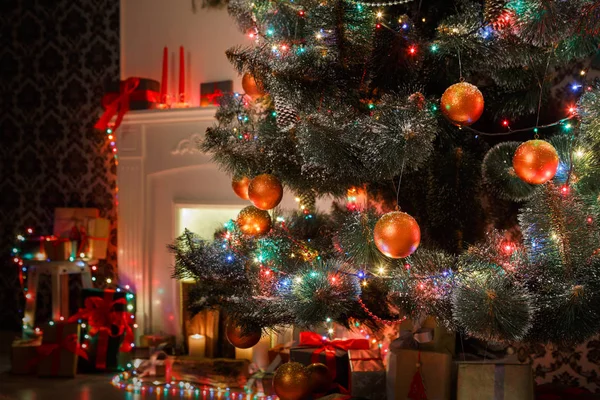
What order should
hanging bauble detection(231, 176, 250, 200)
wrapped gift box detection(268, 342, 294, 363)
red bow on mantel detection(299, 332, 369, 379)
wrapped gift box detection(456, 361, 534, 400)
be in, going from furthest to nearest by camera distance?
wrapped gift box detection(268, 342, 294, 363), red bow on mantel detection(299, 332, 369, 379), hanging bauble detection(231, 176, 250, 200), wrapped gift box detection(456, 361, 534, 400)

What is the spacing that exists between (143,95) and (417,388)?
1.94m

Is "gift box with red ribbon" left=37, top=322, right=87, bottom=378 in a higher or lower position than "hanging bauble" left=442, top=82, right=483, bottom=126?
lower

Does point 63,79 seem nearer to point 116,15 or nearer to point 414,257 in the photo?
point 116,15

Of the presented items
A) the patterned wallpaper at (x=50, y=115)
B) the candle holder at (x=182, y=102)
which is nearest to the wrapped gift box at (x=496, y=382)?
the candle holder at (x=182, y=102)

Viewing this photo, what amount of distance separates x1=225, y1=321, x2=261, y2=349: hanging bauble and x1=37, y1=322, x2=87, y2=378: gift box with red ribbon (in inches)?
46.2

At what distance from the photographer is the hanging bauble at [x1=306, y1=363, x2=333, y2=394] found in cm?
189

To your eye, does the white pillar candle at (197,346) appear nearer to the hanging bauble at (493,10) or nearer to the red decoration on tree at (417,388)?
the red decoration on tree at (417,388)

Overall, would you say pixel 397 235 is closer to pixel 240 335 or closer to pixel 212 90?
pixel 240 335

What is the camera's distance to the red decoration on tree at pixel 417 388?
1.74 meters

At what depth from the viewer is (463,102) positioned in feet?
4.45

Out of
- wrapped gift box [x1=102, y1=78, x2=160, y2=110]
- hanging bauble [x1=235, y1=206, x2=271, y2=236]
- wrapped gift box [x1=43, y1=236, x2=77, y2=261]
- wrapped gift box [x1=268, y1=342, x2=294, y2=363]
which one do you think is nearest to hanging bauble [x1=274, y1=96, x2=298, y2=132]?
hanging bauble [x1=235, y1=206, x2=271, y2=236]

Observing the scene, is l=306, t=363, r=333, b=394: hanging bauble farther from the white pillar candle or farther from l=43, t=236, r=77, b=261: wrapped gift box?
l=43, t=236, r=77, b=261: wrapped gift box

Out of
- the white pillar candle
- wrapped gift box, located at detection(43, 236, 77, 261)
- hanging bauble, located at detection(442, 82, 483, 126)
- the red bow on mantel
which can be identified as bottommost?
the white pillar candle

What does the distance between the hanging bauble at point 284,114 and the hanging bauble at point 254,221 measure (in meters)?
0.27
